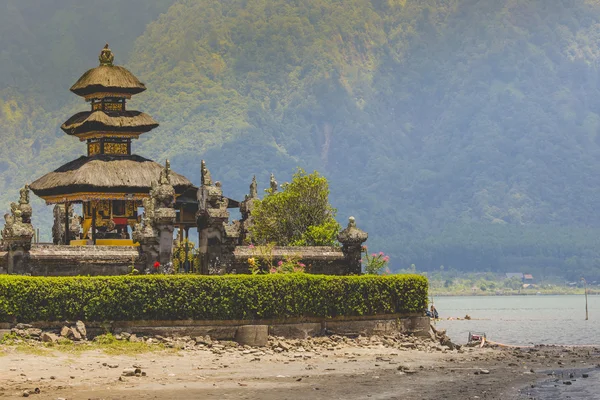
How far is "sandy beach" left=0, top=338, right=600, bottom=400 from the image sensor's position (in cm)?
3975

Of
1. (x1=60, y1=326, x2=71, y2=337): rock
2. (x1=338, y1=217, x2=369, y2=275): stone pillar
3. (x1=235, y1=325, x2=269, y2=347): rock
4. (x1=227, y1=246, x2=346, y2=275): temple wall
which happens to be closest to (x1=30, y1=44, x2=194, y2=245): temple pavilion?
(x1=227, y1=246, x2=346, y2=275): temple wall

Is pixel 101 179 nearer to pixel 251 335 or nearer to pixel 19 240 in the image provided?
pixel 19 240

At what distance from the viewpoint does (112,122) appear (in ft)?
239

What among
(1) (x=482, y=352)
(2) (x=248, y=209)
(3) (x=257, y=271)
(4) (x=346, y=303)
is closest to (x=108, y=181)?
(2) (x=248, y=209)

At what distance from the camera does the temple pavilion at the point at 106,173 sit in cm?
6900

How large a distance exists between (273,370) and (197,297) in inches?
264

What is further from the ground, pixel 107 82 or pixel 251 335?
pixel 107 82

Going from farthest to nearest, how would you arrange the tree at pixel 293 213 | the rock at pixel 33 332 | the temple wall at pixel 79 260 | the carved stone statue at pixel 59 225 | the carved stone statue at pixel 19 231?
the carved stone statue at pixel 59 225 → the tree at pixel 293 213 → the temple wall at pixel 79 260 → the carved stone statue at pixel 19 231 → the rock at pixel 33 332

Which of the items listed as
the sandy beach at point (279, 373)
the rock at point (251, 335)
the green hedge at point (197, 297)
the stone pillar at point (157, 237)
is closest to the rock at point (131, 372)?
the sandy beach at point (279, 373)

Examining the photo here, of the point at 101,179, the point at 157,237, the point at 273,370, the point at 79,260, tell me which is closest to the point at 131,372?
Answer: the point at 273,370

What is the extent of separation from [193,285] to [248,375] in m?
8.00

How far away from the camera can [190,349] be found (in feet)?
162

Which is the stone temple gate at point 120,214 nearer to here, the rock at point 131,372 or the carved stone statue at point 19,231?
the carved stone statue at point 19,231

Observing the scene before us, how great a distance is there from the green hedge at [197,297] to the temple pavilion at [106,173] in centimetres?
1581
